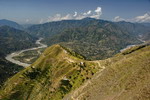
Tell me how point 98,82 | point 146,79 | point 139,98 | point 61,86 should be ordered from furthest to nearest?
point 61,86
point 98,82
point 146,79
point 139,98

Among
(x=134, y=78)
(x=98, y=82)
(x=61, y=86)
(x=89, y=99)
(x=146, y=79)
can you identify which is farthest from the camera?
(x=61, y=86)

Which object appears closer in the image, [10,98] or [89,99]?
[89,99]

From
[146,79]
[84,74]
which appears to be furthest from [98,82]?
[84,74]

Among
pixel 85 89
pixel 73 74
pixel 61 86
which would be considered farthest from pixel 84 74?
pixel 85 89

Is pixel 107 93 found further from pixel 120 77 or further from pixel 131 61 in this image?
pixel 131 61

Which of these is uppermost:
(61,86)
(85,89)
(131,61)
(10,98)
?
(131,61)

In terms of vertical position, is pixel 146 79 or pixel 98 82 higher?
pixel 146 79

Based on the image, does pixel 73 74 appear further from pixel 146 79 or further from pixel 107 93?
pixel 146 79
